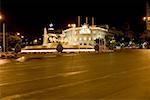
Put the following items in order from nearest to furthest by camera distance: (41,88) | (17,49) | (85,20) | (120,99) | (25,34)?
(120,99) → (41,88) → (17,49) → (25,34) → (85,20)

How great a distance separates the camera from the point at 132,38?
12762cm

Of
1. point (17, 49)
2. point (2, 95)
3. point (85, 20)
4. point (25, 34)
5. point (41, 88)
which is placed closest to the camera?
point (2, 95)

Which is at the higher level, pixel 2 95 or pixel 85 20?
pixel 85 20

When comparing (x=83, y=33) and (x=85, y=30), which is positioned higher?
(x=85, y=30)

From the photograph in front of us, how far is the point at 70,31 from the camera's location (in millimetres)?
122062

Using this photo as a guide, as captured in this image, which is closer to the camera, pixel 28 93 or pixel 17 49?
pixel 28 93

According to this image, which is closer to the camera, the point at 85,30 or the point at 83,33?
the point at 85,30

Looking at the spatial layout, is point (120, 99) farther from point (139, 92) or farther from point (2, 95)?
point (2, 95)

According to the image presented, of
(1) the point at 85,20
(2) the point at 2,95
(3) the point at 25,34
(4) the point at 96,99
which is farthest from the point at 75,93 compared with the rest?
(1) the point at 85,20

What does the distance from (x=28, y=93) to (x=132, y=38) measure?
117133 mm

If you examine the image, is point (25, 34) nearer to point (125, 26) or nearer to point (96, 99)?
point (125, 26)

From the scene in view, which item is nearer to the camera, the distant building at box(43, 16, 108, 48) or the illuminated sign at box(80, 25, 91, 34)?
the illuminated sign at box(80, 25, 91, 34)

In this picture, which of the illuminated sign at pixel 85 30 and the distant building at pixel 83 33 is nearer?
the illuminated sign at pixel 85 30

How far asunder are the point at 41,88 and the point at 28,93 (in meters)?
1.33
